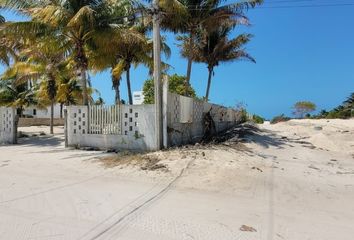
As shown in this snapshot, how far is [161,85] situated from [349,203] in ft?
24.8

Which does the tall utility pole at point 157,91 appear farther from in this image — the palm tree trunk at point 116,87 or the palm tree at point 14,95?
the palm tree at point 14,95

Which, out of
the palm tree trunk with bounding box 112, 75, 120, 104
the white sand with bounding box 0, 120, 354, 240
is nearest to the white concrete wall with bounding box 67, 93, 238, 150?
the white sand with bounding box 0, 120, 354, 240

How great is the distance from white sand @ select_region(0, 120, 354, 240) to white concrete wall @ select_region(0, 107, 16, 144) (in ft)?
23.6

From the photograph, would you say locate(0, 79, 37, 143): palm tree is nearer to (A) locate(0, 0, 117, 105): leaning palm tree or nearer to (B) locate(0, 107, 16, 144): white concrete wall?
(B) locate(0, 107, 16, 144): white concrete wall

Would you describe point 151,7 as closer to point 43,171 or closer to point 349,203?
point 43,171

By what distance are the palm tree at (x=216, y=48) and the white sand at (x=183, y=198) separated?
14288 mm

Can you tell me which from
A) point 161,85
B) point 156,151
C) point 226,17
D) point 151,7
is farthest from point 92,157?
point 226,17

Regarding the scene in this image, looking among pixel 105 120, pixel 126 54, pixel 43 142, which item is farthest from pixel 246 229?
pixel 126 54

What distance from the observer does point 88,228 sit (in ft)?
16.6

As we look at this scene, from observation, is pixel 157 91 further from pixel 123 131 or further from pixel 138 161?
pixel 138 161

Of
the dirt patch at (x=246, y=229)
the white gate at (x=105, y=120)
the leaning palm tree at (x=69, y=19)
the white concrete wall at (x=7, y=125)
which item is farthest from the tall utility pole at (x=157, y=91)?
the white concrete wall at (x=7, y=125)

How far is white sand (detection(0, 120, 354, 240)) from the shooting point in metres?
5.08

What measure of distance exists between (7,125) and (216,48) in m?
13.9

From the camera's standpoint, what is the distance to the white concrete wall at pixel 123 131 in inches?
509
